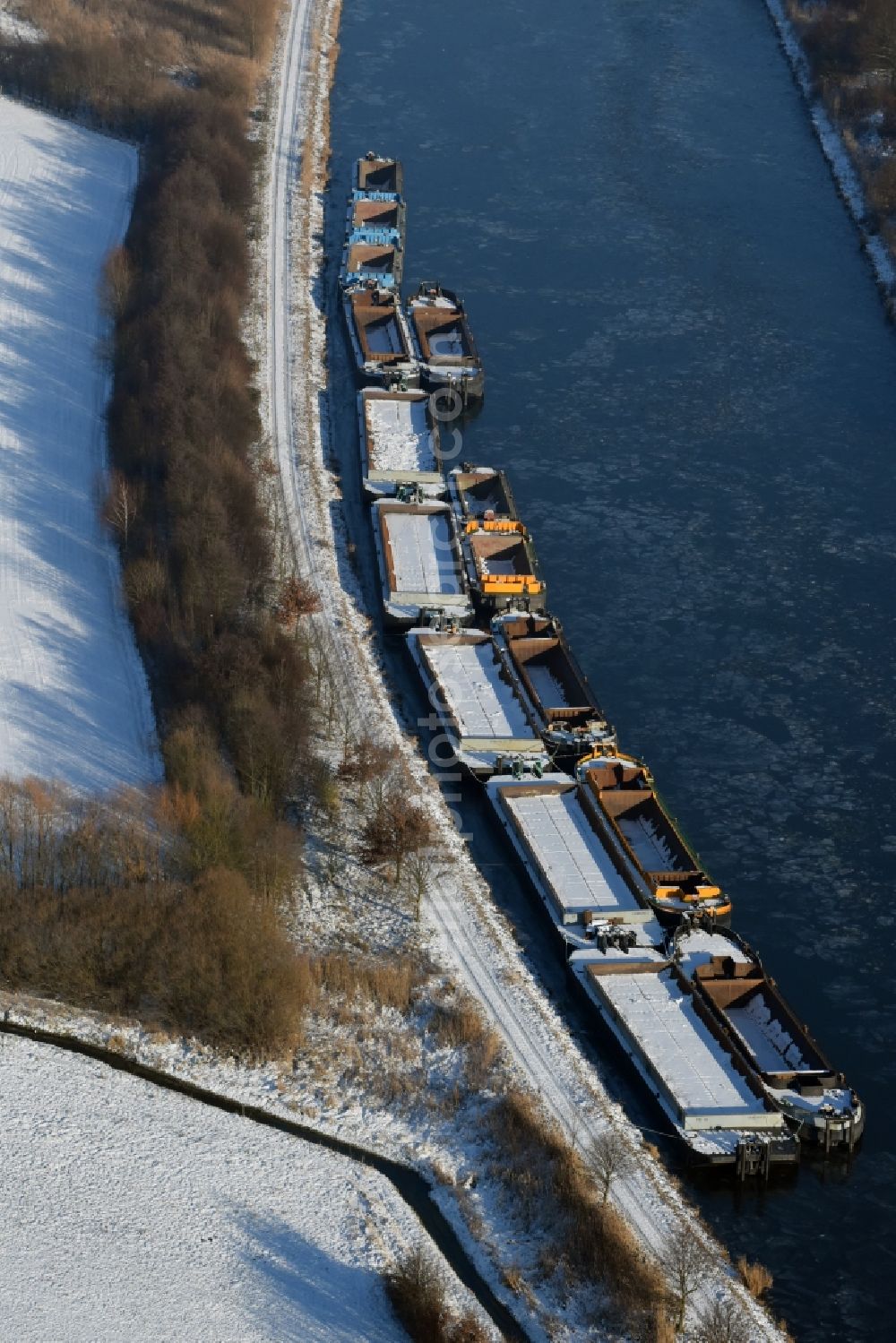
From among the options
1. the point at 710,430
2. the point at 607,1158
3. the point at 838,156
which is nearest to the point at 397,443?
the point at 710,430

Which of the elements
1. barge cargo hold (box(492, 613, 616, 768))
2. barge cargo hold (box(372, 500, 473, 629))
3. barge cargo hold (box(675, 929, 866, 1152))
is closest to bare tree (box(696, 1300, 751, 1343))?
barge cargo hold (box(675, 929, 866, 1152))

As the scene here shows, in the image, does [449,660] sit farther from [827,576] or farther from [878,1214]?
[878,1214]

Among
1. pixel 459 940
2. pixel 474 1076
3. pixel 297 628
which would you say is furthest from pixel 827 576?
pixel 474 1076

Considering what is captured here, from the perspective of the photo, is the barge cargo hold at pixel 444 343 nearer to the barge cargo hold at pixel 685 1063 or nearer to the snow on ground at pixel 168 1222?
the barge cargo hold at pixel 685 1063

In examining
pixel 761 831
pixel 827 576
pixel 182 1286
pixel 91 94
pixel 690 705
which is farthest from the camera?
pixel 91 94

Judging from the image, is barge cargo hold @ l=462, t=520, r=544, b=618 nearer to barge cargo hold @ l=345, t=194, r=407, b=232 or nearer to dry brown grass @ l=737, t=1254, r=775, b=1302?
dry brown grass @ l=737, t=1254, r=775, b=1302
